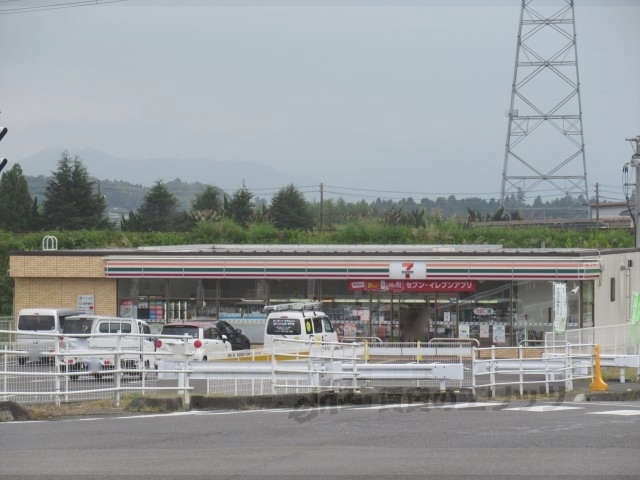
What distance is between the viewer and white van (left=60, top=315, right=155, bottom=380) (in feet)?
63.8

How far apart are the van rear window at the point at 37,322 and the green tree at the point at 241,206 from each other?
4964cm

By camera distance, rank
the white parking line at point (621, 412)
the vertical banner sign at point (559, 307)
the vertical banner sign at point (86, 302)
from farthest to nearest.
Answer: the vertical banner sign at point (86, 302) → the vertical banner sign at point (559, 307) → the white parking line at point (621, 412)

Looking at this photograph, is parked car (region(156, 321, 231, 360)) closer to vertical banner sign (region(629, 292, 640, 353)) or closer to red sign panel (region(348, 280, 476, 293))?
red sign panel (region(348, 280, 476, 293))

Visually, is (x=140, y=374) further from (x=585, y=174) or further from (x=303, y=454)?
(x=585, y=174)

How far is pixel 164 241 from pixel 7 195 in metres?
29.3

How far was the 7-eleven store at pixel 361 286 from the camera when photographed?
40781 millimetres

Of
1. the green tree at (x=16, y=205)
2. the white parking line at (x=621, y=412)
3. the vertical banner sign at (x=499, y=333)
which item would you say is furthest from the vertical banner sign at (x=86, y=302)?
the green tree at (x=16, y=205)

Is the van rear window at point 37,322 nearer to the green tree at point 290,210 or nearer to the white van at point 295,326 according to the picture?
the white van at point 295,326

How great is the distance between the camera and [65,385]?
19391 mm

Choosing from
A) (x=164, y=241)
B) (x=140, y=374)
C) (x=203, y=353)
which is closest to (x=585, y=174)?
(x=164, y=241)

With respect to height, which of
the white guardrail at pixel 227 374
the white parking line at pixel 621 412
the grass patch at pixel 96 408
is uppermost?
the white guardrail at pixel 227 374

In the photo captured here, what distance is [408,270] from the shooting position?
4112 cm

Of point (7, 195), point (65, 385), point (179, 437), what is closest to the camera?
point (179, 437)

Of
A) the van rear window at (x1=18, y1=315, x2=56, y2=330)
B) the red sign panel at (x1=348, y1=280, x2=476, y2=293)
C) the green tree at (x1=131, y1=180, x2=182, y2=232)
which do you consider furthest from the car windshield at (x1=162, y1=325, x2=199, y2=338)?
the green tree at (x1=131, y1=180, x2=182, y2=232)
